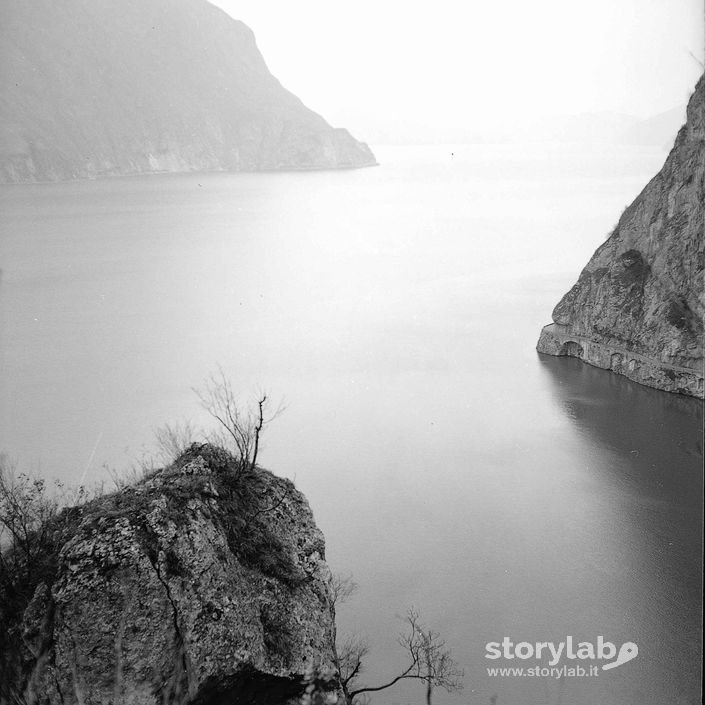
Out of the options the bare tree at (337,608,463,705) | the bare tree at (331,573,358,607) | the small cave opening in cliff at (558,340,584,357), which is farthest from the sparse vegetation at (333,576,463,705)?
the small cave opening in cliff at (558,340,584,357)

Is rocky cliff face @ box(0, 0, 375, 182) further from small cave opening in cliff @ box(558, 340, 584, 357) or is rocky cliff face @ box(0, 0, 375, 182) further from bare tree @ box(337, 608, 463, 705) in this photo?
bare tree @ box(337, 608, 463, 705)

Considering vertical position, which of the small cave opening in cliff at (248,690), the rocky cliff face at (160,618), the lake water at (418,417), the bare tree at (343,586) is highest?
the lake water at (418,417)

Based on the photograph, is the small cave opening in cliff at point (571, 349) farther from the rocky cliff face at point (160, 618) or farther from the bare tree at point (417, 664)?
the rocky cliff face at point (160, 618)

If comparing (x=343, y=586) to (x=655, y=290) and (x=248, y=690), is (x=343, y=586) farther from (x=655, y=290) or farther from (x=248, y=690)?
(x=655, y=290)

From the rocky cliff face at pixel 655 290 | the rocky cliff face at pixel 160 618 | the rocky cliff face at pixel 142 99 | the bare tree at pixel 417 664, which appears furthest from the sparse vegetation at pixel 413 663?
the rocky cliff face at pixel 142 99

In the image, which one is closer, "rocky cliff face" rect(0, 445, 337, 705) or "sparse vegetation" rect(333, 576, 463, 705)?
"rocky cliff face" rect(0, 445, 337, 705)

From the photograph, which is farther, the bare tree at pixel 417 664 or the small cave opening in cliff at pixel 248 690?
the bare tree at pixel 417 664

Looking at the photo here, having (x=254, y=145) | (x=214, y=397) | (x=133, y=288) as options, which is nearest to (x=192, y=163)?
(x=254, y=145)
